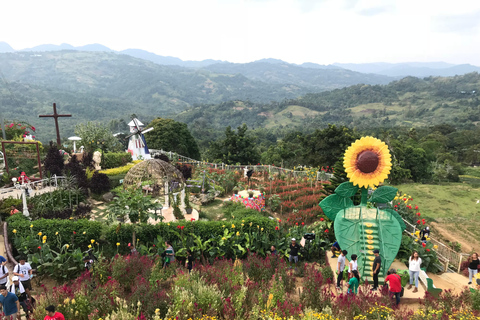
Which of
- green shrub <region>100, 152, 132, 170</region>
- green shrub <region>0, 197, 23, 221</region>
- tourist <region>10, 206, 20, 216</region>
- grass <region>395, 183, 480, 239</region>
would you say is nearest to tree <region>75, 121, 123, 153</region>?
green shrub <region>100, 152, 132, 170</region>

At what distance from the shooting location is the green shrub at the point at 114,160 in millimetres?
19812

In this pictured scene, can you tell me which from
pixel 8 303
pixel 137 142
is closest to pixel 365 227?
pixel 8 303

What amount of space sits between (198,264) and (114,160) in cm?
1456

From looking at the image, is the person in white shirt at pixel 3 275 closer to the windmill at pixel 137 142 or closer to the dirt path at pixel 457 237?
the dirt path at pixel 457 237

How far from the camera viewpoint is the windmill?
22.4m

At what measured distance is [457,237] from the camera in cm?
1266

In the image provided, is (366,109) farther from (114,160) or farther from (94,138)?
(114,160)

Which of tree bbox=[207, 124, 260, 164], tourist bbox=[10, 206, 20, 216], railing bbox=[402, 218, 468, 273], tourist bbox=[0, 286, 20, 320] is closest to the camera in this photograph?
tourist bbox=[0, 286, 20, 320]

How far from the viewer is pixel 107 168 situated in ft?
65.5

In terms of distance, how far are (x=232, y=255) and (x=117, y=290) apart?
12.6ft

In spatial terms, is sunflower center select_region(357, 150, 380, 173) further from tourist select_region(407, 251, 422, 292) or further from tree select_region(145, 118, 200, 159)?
tree select_region(145, 118, 200, 159)

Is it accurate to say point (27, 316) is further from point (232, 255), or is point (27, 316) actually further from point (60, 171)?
point (60, 171)

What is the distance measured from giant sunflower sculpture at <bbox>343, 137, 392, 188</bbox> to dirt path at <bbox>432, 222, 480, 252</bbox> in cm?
592

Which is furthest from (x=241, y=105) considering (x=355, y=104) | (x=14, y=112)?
(x=14, y=112)
